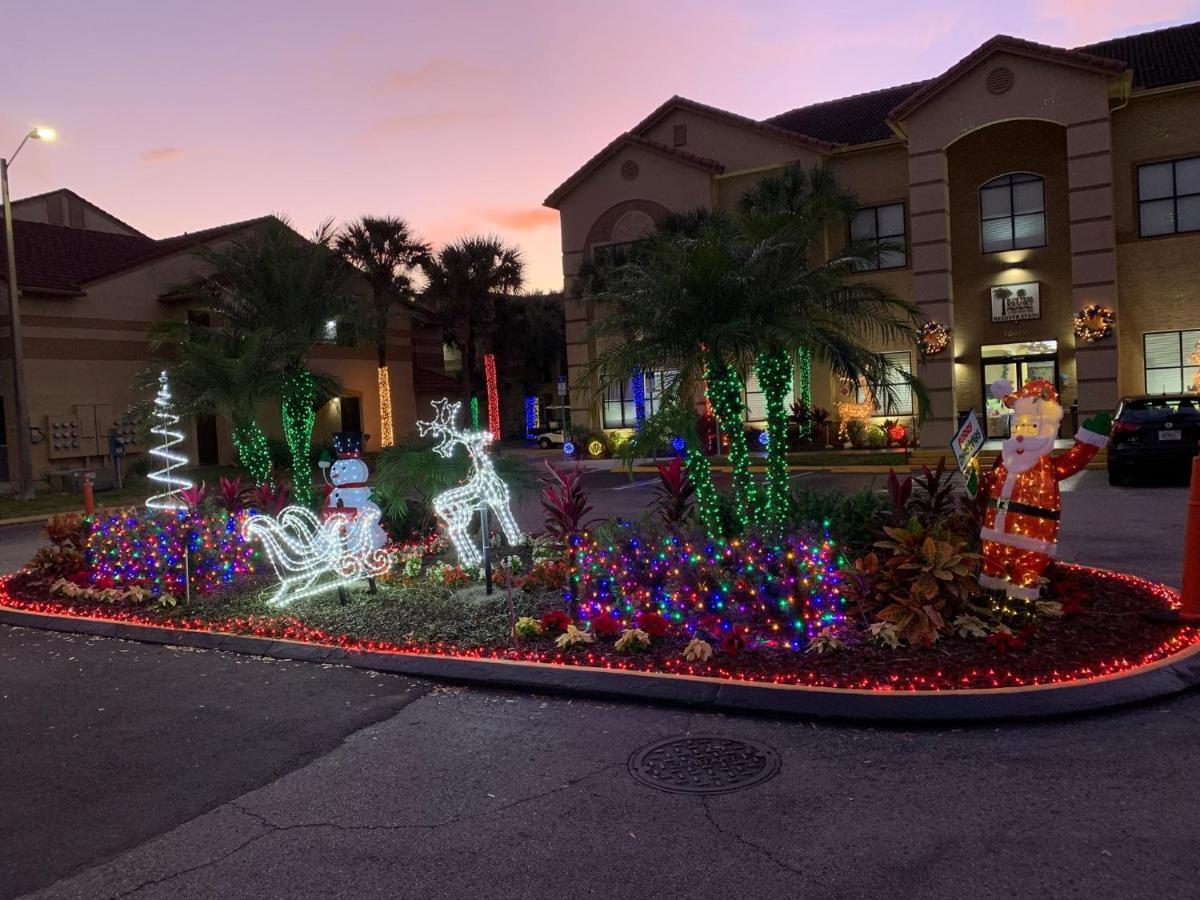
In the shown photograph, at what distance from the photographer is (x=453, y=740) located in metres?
5.40

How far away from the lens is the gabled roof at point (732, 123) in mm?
27375

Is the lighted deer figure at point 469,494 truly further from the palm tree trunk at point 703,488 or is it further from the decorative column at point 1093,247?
the decorative column at point 1093,247

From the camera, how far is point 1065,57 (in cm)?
2255

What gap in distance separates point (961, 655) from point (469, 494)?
16.3 ft

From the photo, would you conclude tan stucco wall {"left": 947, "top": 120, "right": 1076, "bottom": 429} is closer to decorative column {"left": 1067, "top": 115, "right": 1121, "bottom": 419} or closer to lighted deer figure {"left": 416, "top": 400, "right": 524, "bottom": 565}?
decorative column {"left": 1067, "top": 115, "right": 1121, "bottom": 419}

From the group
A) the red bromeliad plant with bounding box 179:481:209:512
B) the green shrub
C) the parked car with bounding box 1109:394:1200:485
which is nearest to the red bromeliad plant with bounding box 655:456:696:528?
the green shrub

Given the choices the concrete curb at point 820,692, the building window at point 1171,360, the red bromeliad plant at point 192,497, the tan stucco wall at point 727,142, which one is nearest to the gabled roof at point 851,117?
the tan stucco wall at point 727,142

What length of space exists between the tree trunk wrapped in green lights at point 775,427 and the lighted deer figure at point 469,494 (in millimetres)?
2636

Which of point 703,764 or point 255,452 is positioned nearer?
point 703,764

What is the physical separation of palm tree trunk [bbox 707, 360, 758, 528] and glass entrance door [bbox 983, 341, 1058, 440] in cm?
2011

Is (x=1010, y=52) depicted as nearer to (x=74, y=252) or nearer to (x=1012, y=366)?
(x=1012, y=366)

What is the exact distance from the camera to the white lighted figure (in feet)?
29.1

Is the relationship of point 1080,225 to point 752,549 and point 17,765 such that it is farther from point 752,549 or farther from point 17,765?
point 17,765

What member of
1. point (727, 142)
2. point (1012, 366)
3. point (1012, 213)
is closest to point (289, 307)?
point (727, 142)
